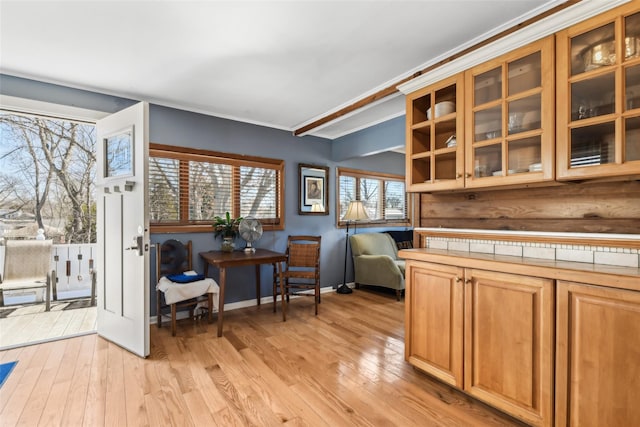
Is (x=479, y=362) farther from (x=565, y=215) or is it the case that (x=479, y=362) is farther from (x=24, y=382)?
(x=24, y=382)

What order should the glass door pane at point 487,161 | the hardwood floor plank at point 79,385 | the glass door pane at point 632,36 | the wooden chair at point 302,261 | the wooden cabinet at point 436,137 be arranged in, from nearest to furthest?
the glass door pane at point 632,36 < the hardwood floor plank at point 79,385 < the glass door pane at point 487,161 < the wooden cabinet at point 436,137 < the wooden chair at point 302,261

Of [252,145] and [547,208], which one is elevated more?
[252,145]

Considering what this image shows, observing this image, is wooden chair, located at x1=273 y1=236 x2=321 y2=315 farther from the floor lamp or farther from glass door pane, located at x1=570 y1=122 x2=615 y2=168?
glass door pane, located at x1=570 y1=122 x2=615 y2=168

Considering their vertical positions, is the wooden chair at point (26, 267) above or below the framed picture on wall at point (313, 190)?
below

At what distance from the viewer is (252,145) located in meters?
3.88

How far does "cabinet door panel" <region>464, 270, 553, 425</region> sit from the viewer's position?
1.50m

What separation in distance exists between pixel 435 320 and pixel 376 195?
357 cm

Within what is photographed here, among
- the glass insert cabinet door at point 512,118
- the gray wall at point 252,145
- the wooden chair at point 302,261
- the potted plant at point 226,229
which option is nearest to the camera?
the glass insert cabinet door at point 512,118

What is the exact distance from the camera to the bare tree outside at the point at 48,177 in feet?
13.4

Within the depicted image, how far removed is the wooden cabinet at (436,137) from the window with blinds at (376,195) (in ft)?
8.05

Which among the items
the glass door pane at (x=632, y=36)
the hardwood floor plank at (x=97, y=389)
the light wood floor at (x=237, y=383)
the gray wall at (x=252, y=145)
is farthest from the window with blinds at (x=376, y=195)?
the glass door pane at (x=632, y=36)

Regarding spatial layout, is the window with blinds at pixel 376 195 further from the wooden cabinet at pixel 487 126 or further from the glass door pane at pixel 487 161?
the glass door pane at pixel 487 161

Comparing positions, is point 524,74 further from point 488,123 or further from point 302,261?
point 302,261

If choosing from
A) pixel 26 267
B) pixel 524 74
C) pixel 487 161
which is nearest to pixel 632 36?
pixel 524 74
